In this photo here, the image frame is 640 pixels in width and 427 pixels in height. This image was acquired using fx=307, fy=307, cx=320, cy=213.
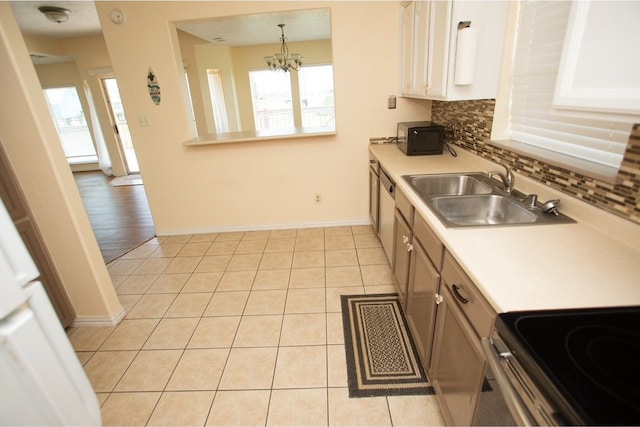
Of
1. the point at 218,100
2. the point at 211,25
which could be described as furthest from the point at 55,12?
the point at 218,100

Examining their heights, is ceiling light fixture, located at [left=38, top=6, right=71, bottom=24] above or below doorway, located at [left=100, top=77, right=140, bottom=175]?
above

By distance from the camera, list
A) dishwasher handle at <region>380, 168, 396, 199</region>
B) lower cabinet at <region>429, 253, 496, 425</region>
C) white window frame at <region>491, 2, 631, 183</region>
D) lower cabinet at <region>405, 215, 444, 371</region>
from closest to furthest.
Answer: lower cabinet at <region>429, 253, 496, 425</region>
white window frame at <region>491, 2, 631, 183</region>
lower cabinet at <region>405, 215, 444, 371</region>
dishwasher handle at <region>380, 168, 396, 199</region>

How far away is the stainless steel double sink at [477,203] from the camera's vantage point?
1.37 m

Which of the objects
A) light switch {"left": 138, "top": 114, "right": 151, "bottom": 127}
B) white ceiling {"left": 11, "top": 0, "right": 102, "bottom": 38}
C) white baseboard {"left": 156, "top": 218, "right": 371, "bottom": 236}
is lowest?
white baseboard {"left": 156, "top": 218, "right": 371, "bottom": 236}

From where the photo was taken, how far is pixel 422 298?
5.18ft

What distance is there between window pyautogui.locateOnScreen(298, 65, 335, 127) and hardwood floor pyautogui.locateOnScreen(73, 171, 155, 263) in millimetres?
3890

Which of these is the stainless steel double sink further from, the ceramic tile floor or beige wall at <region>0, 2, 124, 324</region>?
beige wall at <region>0, 2, 124, 324</region>

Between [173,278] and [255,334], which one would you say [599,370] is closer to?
[255,334]

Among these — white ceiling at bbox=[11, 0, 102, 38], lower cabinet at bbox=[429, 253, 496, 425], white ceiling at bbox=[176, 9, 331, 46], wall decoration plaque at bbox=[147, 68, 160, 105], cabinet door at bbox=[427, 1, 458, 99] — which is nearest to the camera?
lower cabinet at bbox=[429, 253, 496, 425]

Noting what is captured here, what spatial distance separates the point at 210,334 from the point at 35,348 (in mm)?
1368

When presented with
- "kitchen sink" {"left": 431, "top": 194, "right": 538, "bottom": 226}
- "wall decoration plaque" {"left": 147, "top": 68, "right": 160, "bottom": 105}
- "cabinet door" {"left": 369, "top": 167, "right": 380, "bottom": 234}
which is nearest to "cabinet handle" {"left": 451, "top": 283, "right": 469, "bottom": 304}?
"kitchen sink" {"left": 431, "top": 194, "right": 538, "bottom": 226}

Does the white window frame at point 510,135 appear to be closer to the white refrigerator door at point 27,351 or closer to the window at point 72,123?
the white refrigerator door at point 27,351

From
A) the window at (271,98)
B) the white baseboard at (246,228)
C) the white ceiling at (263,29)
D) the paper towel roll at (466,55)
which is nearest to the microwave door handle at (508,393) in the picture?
the paper towel roll at (466,55)

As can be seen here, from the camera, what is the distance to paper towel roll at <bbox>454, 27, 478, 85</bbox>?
167 centimetres
